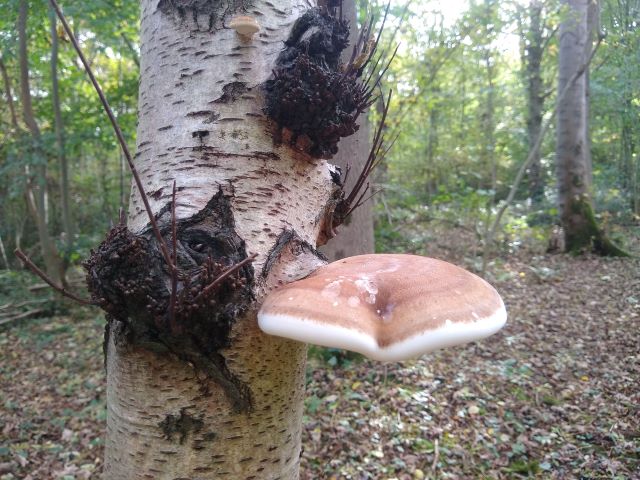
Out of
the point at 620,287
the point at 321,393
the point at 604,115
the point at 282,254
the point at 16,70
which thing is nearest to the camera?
the point at 282,254

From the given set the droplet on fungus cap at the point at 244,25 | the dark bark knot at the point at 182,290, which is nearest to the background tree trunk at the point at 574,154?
the droplet on fungus cap at the point at 244,25

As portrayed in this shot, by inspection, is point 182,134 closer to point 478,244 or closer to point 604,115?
point 478,244

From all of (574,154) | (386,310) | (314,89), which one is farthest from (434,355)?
(574,154)

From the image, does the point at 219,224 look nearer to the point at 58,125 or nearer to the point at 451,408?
the point at 451,408

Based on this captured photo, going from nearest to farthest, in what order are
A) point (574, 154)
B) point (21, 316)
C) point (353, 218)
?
point (353, 218), point (21, 316), point (574, 154)

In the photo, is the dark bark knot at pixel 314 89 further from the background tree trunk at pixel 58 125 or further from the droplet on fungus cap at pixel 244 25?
the background tree trunk at pixel 58 125

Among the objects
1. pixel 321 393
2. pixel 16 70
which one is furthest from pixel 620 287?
pixel 16 70

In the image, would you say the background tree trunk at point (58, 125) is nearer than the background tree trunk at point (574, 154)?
Yes
